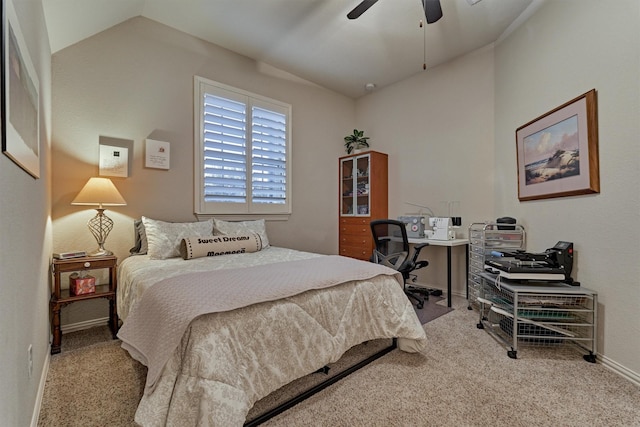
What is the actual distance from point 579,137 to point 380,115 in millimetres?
2774

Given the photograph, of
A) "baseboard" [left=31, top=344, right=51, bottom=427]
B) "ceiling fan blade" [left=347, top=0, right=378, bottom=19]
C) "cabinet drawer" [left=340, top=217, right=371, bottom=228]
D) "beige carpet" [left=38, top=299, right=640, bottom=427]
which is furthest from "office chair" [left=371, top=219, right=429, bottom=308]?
"baseboard" [left=31, top=344, right=51, bottom=427]

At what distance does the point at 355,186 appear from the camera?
4434mm

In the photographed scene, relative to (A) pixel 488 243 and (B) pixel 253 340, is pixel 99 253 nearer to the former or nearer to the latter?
(B) pixel 253 340

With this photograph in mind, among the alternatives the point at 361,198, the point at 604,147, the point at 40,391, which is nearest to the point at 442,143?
the point at 361,198

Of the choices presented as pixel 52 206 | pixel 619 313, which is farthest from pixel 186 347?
pixel 619 313

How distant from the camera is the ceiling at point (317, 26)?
243 cm

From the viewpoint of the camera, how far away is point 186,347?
121cm

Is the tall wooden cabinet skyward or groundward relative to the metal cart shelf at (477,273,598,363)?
skyward

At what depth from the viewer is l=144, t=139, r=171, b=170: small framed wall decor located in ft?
9.31

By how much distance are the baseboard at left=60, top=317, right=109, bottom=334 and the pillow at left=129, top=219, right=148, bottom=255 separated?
677 mm

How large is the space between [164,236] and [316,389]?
1.84 metres

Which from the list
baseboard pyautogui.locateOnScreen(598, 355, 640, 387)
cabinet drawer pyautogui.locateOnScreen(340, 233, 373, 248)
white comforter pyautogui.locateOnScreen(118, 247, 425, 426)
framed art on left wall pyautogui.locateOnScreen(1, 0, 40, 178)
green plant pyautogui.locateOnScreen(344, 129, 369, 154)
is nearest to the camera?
framed art on left wall pyautogui.locateOnScreen(1, 0, 40, 178)

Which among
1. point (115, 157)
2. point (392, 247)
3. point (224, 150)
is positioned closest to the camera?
point (115, 157)

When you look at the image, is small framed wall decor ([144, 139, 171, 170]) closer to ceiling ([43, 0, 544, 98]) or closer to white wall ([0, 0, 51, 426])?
ceiling ([43, 0, 544, 98])
